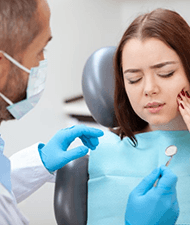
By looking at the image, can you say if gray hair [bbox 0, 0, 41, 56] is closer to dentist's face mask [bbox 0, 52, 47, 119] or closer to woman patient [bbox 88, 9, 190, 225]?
dentist's face mask [bbox 0, 52, 47, 119]

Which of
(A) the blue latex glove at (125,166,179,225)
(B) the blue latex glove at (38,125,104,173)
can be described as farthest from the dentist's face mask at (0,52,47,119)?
(A) the blue latex glove at (125,166,179,225)

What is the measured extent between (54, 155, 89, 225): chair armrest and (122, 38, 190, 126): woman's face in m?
0.33

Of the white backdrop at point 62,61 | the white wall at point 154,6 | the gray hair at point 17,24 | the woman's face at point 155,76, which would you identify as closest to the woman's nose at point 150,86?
the woman's face at point 155,76

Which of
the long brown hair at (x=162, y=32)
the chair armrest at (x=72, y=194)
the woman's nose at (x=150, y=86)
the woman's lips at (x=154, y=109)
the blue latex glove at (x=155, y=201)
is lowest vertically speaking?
the chair armrest at (x=72, y=194)

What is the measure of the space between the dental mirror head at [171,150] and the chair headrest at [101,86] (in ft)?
0.85

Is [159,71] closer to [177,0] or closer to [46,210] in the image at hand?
[177,0]

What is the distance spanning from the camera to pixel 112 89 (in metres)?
1.34

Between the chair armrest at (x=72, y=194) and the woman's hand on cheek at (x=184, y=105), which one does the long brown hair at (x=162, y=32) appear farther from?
the chair armrest at (x=72, y=194)

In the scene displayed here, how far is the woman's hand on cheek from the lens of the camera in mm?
1093

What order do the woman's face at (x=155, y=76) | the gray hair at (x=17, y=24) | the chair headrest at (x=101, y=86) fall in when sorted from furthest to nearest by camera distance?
the chair headrest at (x=101, y=86) < the woman's face at (x=155, y=76) < the gray hair at (x=17, y=24)

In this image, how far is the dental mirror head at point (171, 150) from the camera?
117cm

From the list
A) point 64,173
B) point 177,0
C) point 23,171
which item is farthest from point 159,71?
point 177,0

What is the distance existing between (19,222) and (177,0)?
65.1 inches

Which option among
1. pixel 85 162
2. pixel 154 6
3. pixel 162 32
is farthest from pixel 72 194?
pixel 154 6
